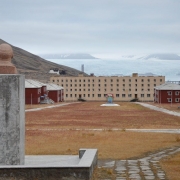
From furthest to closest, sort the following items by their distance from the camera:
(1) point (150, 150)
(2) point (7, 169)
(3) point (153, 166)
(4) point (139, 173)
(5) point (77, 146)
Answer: (5) point (77, 146) < (1) point (150, 150) < (3) point (153, 166) < (4) point (139, 173) < (2) point (7, 169)

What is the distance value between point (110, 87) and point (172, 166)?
132 meters

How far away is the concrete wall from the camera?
1287 cm

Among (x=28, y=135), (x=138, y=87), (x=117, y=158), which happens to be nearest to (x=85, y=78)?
(x=138, y=87)

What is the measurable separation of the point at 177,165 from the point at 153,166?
3.00 ft

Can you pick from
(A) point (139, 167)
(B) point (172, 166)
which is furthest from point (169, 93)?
(A) point (139, 167)

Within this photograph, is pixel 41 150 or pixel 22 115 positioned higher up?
pixel 22 115

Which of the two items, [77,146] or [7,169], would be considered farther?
[77,146]

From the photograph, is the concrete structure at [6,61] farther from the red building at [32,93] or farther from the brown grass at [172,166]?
the red building at [32,93]

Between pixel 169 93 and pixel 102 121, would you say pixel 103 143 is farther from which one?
pixel 169 93

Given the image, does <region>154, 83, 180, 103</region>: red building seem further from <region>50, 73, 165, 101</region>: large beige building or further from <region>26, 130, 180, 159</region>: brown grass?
<region>26, 130, 180, 159</region>: brown grass

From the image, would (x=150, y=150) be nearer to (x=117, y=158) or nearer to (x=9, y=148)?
(x=117, y=158)

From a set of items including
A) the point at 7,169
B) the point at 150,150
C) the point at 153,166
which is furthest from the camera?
the point at 150,150

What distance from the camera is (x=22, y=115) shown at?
13.2 meters

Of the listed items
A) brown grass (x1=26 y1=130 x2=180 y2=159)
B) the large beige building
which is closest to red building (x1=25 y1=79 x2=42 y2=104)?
the large beige building
